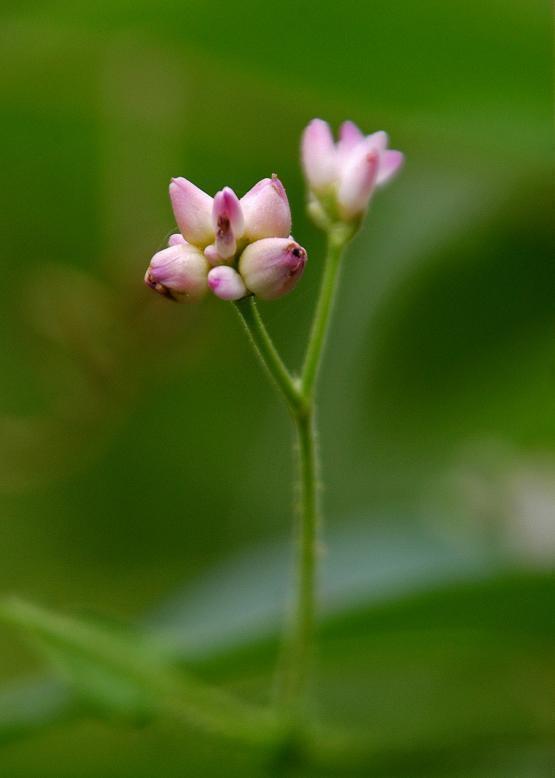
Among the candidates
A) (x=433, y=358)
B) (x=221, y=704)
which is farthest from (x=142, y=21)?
(x=221, y=704)

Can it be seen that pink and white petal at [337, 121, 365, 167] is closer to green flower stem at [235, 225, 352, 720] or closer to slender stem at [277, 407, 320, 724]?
green flower stem at [235, 225, 352, 720]

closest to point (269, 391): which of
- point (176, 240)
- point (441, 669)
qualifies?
point (441, 669)

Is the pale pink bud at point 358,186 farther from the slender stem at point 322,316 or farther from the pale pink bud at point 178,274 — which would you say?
the pale pink bud at point 178,274

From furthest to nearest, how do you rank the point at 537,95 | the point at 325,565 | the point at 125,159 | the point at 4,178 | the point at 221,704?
1. the point at 4,178
2. the point at 125,159
3. the point at 537,95
4. the point at 325,565
5. the point at 221,704

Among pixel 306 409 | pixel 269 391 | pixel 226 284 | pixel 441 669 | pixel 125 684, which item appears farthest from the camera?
pixel 269 391

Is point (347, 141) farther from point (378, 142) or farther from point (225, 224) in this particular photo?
point (225, 224)

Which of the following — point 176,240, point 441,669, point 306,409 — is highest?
point 176,240

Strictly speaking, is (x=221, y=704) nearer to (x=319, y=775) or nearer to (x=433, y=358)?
(x=319, y=775)
